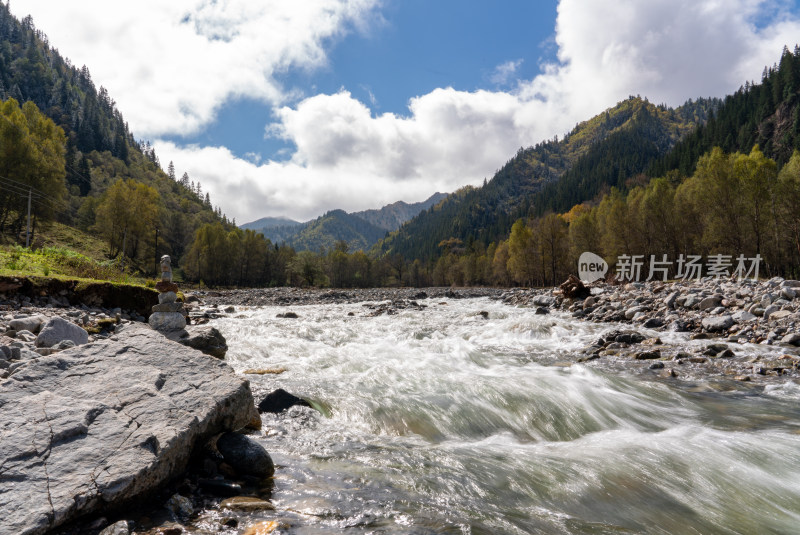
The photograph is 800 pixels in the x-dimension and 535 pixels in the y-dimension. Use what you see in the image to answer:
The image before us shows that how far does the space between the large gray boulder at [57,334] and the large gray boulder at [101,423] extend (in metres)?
2.19

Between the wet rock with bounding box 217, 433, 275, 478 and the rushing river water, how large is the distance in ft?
0.85

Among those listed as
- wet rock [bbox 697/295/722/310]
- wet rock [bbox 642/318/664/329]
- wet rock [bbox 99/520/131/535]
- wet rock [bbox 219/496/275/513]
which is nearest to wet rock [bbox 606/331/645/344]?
wet rock [bbox 642/318/664/329]

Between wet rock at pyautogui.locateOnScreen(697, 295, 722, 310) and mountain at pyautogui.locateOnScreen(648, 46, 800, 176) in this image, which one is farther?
mountain at pyautogui.locateOnScreen(648, 46, 800, 176)

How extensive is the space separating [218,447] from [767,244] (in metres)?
55.6

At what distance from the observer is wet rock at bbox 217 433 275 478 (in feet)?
14.6

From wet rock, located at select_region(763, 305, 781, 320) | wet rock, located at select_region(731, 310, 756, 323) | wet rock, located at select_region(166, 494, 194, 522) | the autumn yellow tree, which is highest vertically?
the autumn yellow tree

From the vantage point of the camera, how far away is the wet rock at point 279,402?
6.73 metres

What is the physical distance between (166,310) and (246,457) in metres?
7.76

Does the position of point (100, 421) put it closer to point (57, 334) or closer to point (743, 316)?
point (57, 334)

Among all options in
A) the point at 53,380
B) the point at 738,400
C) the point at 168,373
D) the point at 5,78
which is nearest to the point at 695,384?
the point at 738,400

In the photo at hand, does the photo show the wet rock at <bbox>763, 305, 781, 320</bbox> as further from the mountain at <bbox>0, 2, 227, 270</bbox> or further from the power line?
the mountain at <bbox>0, 2, 227, 270</bbox>

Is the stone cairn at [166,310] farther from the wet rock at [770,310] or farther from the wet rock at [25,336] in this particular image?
the wet rock at [770,310]

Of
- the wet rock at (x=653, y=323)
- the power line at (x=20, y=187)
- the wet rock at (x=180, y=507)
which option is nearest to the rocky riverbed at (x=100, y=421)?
the wet rock at (x=180, y=507)

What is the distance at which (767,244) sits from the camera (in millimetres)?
40312
